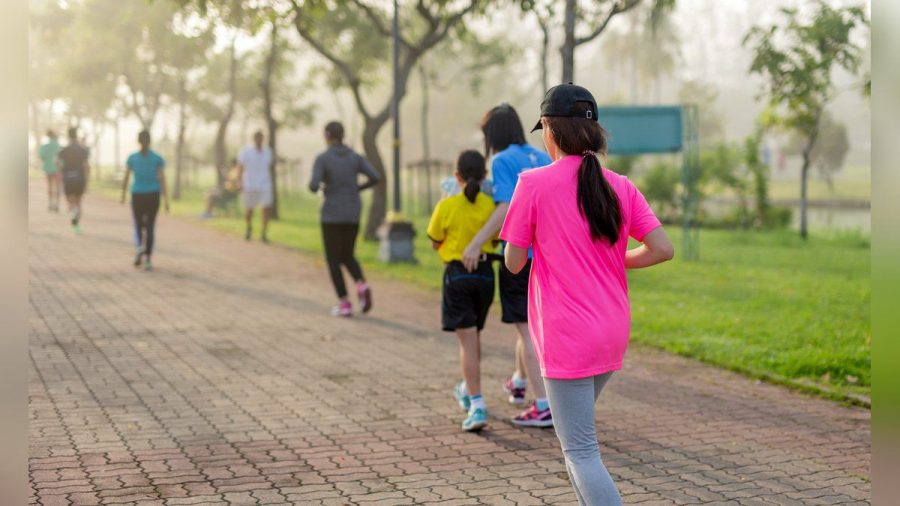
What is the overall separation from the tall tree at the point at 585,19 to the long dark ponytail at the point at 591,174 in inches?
294

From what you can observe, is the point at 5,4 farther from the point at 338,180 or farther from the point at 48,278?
the point at 48,278

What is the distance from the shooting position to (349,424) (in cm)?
635

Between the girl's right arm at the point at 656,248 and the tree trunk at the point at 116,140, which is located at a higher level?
the tree trunk at the point at 116,140

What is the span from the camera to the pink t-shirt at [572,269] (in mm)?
3748

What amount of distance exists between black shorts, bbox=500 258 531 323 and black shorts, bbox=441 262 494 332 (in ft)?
0.34

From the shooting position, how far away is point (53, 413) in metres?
6.46

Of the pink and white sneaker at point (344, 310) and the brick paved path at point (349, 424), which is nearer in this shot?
the brick paved path at point (349, 424)

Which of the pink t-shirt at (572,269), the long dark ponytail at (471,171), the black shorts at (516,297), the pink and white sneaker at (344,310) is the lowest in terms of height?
the pink and white sneaker at (344,310)

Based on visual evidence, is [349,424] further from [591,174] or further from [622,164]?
[622,164]

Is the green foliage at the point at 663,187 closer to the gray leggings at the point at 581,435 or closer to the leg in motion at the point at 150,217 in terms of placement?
the leg in motion at the point at 150,217

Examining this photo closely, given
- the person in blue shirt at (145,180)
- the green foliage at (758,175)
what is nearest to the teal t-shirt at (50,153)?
the person in blue shirt at (145,180)

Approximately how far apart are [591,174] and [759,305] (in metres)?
8.57

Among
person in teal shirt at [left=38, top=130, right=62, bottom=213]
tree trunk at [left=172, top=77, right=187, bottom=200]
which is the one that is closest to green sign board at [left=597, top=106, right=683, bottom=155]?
person in teal shirt at [left=38, top=130, right=62, bottom=213]

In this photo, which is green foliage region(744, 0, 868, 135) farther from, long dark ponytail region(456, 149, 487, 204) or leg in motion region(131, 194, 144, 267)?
long dark ponytail region(456, 149, 487, 204)
